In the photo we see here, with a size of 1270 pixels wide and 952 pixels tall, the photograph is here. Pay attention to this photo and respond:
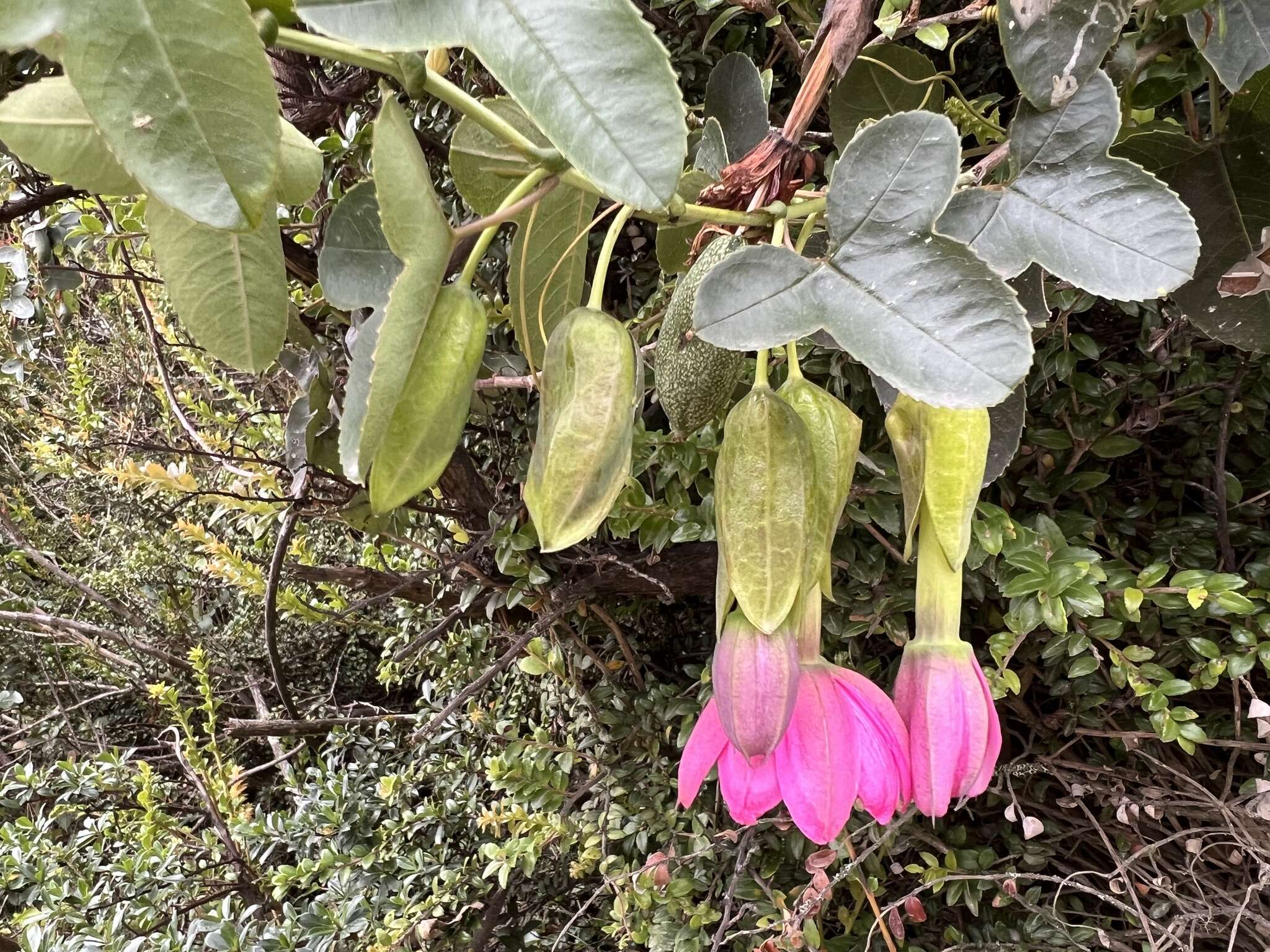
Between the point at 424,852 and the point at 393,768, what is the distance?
183 millimetres

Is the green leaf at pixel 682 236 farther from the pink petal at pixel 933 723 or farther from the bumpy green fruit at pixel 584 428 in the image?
the pink petal at pixel 933 723

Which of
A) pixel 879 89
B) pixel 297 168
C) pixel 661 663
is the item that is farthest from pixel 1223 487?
pixel 297 168

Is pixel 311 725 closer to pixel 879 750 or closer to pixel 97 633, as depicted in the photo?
pixel 97 633

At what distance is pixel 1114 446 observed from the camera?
633 mm

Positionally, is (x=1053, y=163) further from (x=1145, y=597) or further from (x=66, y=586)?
(x=66, y=586)

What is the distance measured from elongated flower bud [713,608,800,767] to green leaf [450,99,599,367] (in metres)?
0.15

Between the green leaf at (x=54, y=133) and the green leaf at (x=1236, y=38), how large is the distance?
0.37m

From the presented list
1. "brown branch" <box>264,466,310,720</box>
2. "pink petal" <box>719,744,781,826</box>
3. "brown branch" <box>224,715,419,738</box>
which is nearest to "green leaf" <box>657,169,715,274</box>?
"pink petal" <box>719,744,781,826</box>

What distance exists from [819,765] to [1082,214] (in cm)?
23

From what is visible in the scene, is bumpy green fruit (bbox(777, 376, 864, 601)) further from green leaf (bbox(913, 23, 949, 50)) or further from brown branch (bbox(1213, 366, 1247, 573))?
brown branch (bbox(1213, 366, 1247, 573))

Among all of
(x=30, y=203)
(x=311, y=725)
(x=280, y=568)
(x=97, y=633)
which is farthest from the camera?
(x=97, y=633)

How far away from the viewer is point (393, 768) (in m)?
1.11

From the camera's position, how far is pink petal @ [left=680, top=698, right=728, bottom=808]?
0.34 m

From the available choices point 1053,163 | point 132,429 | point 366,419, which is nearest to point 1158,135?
point 1053,163
